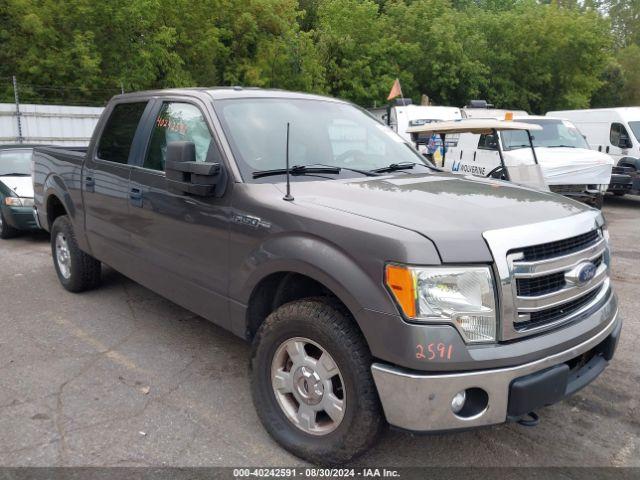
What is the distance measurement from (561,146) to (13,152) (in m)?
9.99

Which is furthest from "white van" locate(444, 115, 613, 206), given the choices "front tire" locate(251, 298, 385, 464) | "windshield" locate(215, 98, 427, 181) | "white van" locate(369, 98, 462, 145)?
"front tire" locate(251, 298, 385, 464)

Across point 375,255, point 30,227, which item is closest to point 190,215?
point 375,255

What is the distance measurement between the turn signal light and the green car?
7.20m

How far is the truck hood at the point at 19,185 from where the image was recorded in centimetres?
812

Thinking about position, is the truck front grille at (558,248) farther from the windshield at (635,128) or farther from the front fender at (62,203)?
the windshield at (635,128)

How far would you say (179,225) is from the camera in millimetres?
3705

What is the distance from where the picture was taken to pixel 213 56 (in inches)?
748

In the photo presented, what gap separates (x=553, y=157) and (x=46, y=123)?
1271 cm

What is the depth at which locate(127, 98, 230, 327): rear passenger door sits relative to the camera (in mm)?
3432

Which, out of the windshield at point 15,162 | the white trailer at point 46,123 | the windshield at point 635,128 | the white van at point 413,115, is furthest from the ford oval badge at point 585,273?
the white trailer at point 46,123

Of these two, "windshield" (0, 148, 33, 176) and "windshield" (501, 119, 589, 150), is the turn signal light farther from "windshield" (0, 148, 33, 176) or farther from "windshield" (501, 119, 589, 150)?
"windshield" (501, 119, 589, 150)

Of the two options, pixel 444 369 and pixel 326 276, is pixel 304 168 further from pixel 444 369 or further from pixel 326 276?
pixel 444 369

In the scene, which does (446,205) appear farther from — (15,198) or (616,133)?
(616,133)

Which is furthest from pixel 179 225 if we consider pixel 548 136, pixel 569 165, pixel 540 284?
pixel 548 136
